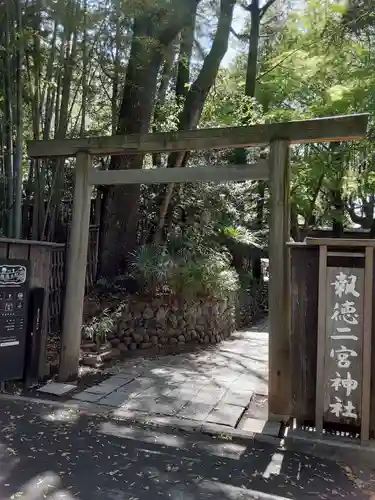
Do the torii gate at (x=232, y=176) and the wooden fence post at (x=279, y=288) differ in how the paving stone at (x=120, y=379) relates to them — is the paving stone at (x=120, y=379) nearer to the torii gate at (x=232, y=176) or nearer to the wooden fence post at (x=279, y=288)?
the torii gate at (x=232, y=176)

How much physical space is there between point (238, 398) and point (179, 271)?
2.72 meters

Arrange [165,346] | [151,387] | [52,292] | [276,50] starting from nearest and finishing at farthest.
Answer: [151,387] → [52,292] → [165,346] → [276,50]

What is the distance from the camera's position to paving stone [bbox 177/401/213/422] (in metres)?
3.97

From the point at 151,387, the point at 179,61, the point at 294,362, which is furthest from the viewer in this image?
the point at 179,61

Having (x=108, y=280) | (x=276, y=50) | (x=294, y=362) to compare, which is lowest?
(x=294, y=362)

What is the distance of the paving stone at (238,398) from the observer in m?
4.40

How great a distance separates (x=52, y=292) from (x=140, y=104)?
349cm

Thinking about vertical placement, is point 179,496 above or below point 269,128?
below

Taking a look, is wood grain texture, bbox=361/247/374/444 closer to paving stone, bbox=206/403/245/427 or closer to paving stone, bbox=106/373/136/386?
paving stone, bbox=206/403/245/427

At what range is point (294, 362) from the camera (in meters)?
3.76

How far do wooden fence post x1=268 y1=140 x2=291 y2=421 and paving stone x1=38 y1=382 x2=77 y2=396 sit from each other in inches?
83.4

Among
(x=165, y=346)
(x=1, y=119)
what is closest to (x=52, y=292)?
(x=165, y=346)

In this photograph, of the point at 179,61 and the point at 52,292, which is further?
the point at 179,61

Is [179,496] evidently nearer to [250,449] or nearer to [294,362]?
[250,449]
